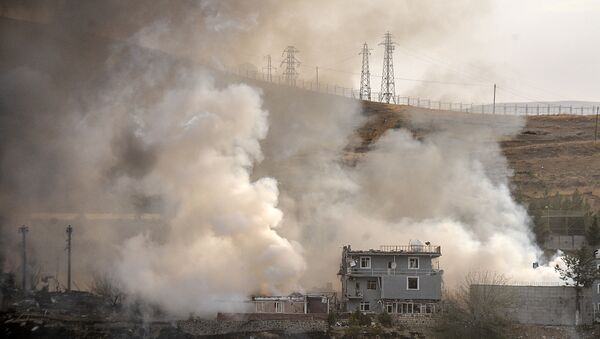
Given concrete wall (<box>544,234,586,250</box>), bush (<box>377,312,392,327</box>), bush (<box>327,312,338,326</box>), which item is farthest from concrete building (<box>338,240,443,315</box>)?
concrete wall (<box>544,234,586,250</box>)

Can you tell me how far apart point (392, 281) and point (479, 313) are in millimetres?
7106

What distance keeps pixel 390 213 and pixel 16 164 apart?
2892 centimetres

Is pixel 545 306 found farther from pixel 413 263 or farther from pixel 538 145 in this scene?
pixel 538 145

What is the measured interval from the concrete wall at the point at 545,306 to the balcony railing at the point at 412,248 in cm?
525

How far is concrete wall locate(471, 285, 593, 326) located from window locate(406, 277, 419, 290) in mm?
4380

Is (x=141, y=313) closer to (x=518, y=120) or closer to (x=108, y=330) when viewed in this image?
(x=108, y=330)

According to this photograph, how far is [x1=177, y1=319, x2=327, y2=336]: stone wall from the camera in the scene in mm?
61125

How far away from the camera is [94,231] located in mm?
81062

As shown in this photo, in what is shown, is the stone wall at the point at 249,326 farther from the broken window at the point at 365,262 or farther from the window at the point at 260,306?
the broken window at the point at 365,262

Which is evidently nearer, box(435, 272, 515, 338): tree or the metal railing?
box(435, 272, 515, 338): tree

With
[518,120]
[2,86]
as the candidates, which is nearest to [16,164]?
[2,86]

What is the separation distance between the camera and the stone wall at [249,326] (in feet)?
201

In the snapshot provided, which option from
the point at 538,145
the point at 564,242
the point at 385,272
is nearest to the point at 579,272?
the point at 385,272

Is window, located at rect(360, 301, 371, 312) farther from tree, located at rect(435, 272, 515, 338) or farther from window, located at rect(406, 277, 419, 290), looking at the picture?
tree, located at rect(435, 272, 515, 338)
